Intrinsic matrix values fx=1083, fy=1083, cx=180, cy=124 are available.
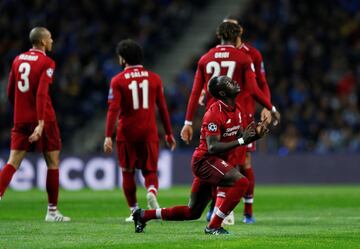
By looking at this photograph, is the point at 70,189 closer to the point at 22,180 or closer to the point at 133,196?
the point at 22,180

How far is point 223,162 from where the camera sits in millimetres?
11156

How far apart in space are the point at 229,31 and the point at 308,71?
15.7m

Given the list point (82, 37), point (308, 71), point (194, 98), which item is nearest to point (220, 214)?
point (194, 98)

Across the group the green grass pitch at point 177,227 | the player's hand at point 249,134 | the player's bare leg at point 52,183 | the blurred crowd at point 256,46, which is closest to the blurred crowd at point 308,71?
the blurred crowd at point 256,46

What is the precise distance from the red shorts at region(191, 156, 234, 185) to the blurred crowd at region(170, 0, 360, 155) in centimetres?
1425

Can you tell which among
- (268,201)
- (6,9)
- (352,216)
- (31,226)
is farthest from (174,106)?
(31,226)

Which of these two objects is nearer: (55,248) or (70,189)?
(55,248)

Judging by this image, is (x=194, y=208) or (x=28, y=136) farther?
(x=28, y=136)

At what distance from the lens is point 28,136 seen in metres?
13.6

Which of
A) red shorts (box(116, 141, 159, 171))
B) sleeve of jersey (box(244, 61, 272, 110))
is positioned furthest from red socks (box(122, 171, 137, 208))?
sleeve of jersey (box(244, 61, 272, 110))

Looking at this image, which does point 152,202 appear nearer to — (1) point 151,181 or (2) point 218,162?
(1) point 151,181

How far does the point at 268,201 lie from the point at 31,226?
7026mm

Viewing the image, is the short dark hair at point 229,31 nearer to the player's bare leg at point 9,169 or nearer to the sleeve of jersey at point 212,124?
the sleeve of jersey at point 212,124

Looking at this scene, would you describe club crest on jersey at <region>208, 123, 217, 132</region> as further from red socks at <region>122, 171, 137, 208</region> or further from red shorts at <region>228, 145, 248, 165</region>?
red socks at <region>122, 171, 137, 208</region>
